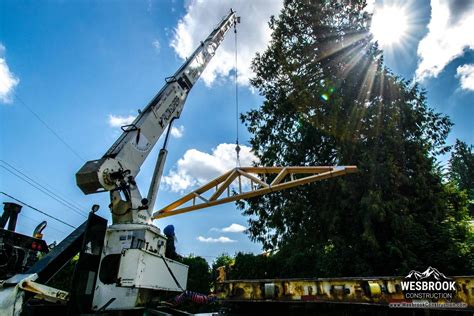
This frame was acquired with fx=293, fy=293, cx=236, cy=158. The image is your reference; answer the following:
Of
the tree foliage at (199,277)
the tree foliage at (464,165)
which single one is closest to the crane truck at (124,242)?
the tree foliage at (199,277)

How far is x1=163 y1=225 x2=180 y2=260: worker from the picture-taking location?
640 cm

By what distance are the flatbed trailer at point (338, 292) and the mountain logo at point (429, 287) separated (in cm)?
5

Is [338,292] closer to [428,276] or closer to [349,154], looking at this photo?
[428,276]

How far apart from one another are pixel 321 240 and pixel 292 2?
506 inches

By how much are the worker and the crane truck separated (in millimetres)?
418

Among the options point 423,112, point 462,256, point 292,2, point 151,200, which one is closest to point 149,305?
point 151,200

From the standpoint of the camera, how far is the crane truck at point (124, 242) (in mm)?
3924

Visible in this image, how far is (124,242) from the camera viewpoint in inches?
210

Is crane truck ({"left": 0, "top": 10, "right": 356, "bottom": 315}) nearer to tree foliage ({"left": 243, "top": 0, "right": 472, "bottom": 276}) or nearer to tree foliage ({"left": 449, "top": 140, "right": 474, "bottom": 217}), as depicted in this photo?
tree foliage ({"left": 243, "top": 0, "right": 472, "bottom": 276})

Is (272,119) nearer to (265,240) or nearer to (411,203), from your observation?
(265,240)

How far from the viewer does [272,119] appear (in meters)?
15.9

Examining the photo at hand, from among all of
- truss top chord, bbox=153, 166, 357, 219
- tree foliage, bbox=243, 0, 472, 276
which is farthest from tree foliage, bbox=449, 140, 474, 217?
truss top chord, bbox=153, 166, 357, 219

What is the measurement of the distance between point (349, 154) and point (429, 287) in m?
9.18

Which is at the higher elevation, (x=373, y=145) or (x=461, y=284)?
(x=373, y=145)
